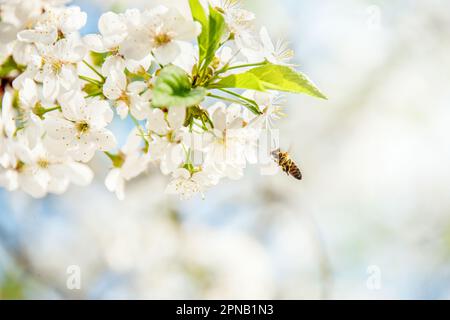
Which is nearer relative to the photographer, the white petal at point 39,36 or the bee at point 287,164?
the white petal at point 39,36

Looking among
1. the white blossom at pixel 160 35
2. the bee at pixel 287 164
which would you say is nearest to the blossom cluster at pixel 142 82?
the white blossom at pixel 160 35

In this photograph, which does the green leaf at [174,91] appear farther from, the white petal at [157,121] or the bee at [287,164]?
the bee at [287,164]

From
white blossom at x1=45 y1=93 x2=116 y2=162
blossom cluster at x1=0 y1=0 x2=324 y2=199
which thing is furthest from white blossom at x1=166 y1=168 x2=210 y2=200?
white blossom at x1=45 y1=93 x2=116 y2=162

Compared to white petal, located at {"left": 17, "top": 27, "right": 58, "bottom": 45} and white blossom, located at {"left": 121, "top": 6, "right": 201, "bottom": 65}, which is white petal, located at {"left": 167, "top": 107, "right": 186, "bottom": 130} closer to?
white blossom, located at {"left": 121, "top": 6, "right": 201, "bottom": 65}

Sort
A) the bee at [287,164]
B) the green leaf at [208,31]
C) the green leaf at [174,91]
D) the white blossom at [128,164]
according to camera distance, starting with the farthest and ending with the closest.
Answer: the bee at [287,164], the white blossom at [128,164], the green leaf at [208,31], the green leaf at [174,91]

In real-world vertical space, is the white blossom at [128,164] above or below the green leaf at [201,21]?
below

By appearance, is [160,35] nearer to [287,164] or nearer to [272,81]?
[272,81]

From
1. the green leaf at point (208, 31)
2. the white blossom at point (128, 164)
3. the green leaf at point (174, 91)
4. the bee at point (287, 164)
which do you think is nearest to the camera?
the green leaf at point (174, 91)
